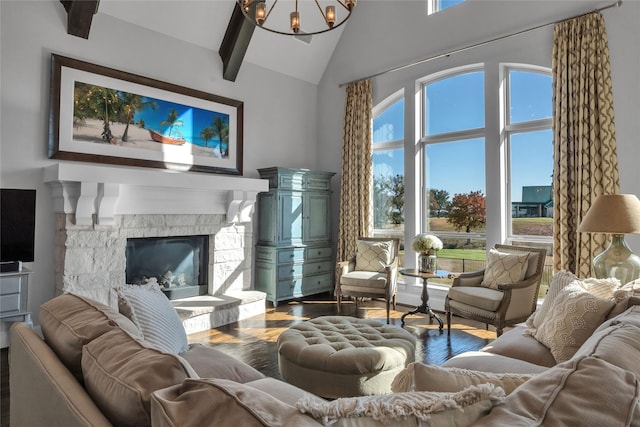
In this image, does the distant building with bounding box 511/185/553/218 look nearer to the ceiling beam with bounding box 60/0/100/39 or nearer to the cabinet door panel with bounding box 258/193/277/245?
the cabinet door panel with bounding box 258/193/277/245

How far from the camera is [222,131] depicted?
17.8ft

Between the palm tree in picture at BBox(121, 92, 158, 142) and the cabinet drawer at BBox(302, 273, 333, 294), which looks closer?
the palm tree in picture at BBox(121, 92, 158, 142)

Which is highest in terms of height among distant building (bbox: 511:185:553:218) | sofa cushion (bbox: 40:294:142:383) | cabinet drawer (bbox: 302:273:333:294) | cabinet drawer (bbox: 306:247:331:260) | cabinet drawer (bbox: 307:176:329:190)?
cabinet drawer (bbox: 307:176:329:190)

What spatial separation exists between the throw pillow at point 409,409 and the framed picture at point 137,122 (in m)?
4.33

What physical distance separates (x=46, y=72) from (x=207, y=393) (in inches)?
176

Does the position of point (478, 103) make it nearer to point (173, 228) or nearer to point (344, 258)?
point (344, 258)

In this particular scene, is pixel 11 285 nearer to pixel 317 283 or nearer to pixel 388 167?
pixel 317 283

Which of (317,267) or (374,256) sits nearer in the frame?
(374,256)

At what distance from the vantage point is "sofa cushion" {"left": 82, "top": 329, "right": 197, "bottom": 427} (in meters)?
0.91

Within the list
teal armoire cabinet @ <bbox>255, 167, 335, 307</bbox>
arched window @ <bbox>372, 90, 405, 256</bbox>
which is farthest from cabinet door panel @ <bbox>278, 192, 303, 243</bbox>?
arched window @ <bbox>372, 90, 405, 256</bbox>

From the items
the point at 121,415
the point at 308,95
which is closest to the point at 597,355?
the point at 121,415

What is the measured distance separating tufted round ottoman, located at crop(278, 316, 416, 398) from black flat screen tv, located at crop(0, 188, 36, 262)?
2.78 metres

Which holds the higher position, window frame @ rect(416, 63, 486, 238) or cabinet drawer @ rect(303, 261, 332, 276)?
window frame @ rect(416, 63, 486, 238)

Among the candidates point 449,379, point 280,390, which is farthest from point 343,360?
point 449,379
